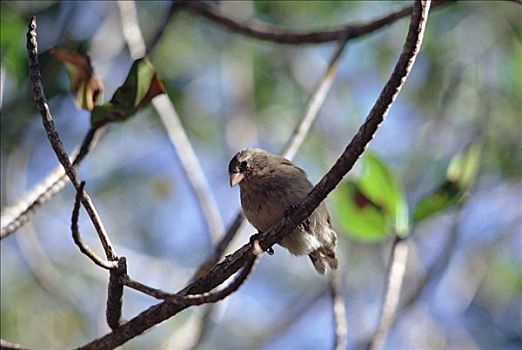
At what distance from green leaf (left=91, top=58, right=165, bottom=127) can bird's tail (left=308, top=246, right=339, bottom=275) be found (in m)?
0.90

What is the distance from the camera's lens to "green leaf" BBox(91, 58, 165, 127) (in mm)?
1960

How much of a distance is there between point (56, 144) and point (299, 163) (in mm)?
3207

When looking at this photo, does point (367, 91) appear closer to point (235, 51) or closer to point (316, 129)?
point (316, 129)

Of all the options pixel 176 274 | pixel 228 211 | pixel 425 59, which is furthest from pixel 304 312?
pixel 425 59

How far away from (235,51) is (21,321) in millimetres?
1843

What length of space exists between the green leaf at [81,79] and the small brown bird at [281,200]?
664 mm

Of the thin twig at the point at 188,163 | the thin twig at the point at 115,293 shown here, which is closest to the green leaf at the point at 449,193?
the thin twig at the point at 188,163

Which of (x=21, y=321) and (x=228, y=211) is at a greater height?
(x=228, y=211)

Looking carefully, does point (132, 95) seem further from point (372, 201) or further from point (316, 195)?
point (372, 201)

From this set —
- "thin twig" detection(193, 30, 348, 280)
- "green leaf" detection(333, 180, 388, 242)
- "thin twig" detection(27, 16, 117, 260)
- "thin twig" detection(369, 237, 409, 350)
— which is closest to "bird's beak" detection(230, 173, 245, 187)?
"thin twig" detection(193, 30, 348, 280)

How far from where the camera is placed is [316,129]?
198 inches

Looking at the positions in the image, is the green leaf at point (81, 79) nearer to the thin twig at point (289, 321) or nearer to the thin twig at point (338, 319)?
Result: the thin twig at point (338, 319)

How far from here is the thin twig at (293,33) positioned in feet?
9.01

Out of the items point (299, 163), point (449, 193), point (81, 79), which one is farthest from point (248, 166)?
point (299, 163)
